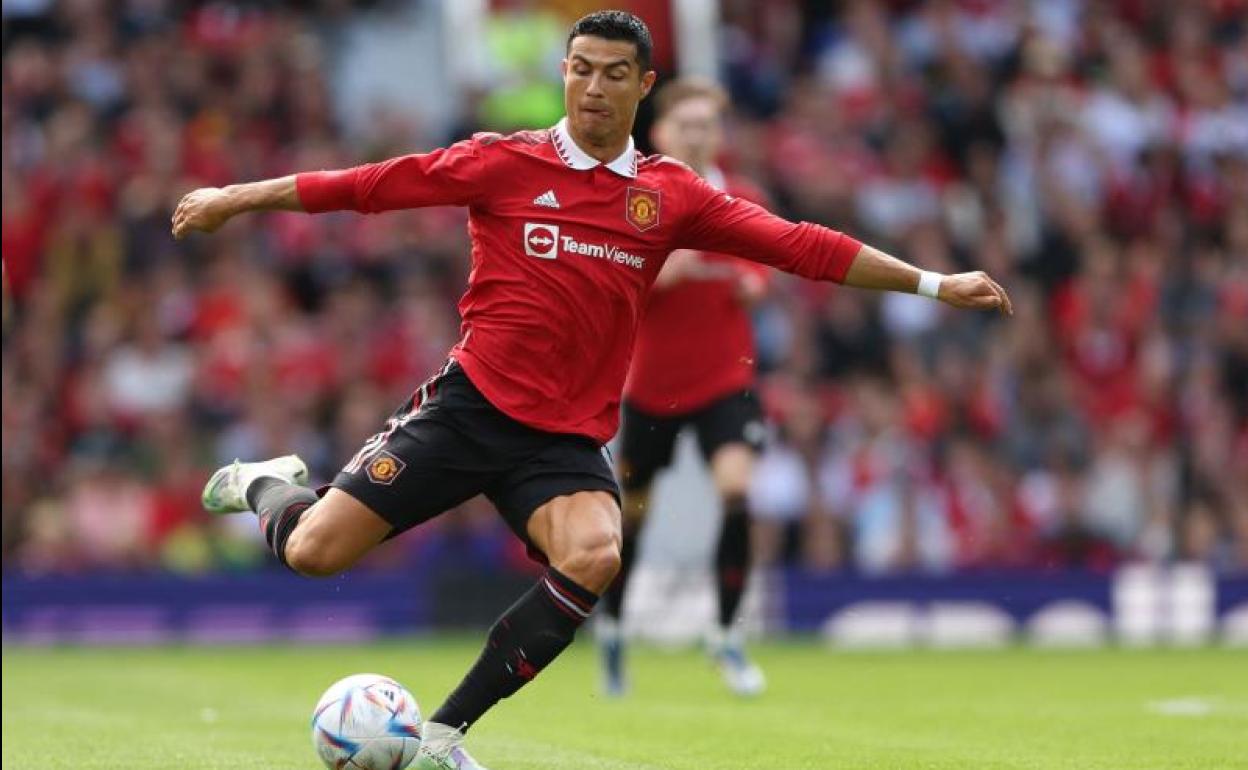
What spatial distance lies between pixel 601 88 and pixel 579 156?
267 millimetres

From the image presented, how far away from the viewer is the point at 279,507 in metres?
8.84

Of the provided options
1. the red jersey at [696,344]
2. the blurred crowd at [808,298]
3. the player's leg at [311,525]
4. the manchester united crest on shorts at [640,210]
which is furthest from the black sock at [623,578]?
the blurred crowd at [808,298]

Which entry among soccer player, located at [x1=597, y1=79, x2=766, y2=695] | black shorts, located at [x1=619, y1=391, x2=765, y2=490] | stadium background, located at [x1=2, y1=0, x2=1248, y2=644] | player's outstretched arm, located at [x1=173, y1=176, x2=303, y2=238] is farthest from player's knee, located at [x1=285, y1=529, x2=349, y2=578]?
stadium background, located at [x1=2, y1=0, x2=1248, y2=644]

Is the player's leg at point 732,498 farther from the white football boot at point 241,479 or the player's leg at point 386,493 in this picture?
the player's leg at point 386,493

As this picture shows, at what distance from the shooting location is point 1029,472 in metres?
19.7

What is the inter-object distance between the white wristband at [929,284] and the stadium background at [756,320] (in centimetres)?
936

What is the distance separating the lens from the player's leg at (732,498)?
12617 mm

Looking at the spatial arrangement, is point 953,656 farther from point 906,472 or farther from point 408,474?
point 408,474

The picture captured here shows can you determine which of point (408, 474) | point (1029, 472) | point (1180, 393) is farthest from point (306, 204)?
point (1180, 393)

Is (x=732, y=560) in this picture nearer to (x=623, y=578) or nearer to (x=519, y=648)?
(x=623, y=578)

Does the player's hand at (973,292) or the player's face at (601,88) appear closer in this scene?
the player's hand at (973,292)

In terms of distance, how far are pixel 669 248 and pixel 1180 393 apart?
1300cm

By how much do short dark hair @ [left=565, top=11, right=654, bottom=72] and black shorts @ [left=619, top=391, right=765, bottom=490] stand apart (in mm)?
4617

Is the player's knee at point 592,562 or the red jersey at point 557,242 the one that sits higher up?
the red jersey at point 557,242
